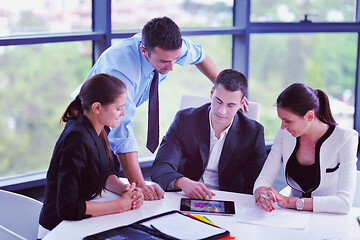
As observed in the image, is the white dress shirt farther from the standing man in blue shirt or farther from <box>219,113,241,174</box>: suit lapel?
the standing man in blue shirt

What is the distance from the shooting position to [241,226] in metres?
2.19

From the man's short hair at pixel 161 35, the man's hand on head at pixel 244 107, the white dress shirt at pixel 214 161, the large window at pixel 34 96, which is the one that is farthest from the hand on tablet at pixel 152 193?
the large window at pixel 34 96

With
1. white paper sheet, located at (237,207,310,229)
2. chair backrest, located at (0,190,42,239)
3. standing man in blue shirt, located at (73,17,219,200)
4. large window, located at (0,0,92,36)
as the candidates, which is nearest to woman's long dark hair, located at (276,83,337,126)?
white paper sheet, located at (237,207,310,229)

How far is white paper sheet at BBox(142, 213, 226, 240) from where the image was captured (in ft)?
6.74

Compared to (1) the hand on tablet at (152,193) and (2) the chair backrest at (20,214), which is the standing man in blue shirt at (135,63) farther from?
(2) the chair backrest at (20,214)

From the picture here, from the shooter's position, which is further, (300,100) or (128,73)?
(128,73)

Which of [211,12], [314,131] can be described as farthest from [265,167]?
[211,12]

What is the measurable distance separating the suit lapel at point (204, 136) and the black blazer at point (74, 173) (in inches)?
31.4

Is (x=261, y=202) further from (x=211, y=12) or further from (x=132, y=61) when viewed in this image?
(x=211, y=12)

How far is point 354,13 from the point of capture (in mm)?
5180

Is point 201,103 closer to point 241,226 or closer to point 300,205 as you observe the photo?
point 300,205

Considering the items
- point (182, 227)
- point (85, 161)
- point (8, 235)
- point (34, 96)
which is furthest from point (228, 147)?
point (34, 96)

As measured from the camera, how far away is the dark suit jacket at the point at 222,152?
2914 mm

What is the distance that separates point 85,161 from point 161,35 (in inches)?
32.4
